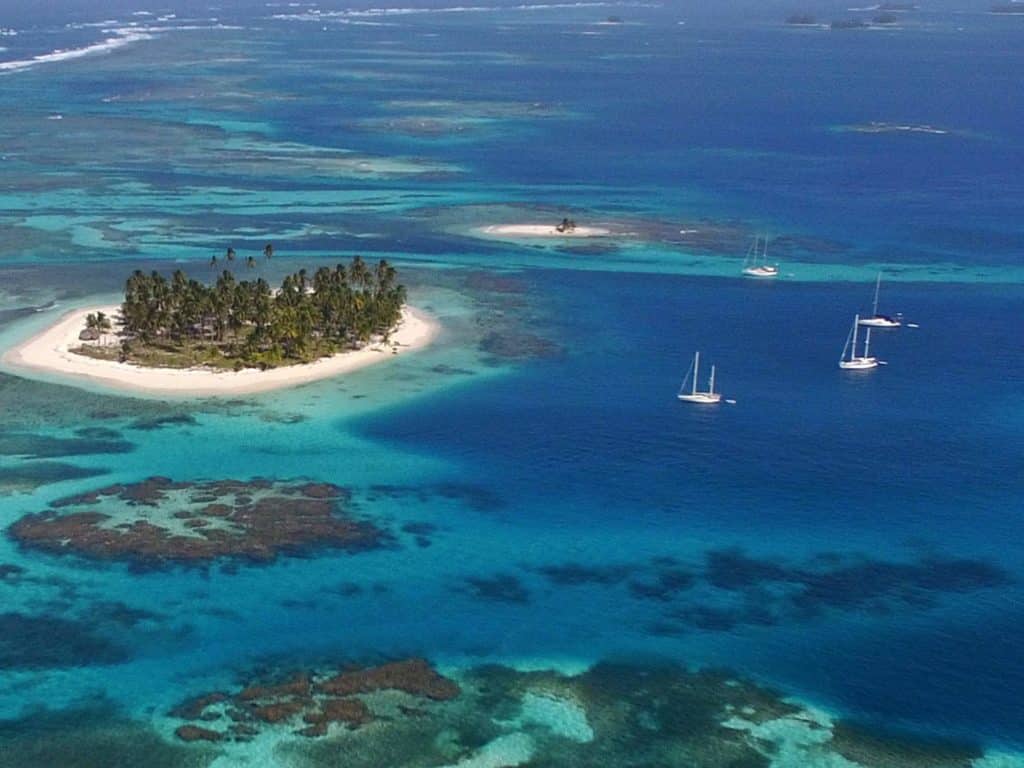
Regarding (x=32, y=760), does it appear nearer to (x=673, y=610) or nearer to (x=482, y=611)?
(x=482, y=611)

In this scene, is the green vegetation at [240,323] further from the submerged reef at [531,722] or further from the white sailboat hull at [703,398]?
the submerged reef at [531,722]

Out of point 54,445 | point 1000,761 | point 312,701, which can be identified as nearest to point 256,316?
point 54,445

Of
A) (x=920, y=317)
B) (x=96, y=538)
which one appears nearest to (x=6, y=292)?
(x=96, y=538)

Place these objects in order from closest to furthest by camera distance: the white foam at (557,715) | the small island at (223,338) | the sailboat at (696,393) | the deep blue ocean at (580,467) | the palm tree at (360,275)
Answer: the white foam at (557,715), the deep blue ocean at (580,467), the sailboat at (696,393), the small island at (223,338), the palm tree at (360,275)

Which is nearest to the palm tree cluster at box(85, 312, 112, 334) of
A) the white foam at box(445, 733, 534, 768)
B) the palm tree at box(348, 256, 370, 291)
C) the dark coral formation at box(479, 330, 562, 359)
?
the palm tree at box(348, 256, 370, 291)

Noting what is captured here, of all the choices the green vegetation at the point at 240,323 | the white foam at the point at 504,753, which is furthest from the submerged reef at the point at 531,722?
the green vegetation at the point at 240,323

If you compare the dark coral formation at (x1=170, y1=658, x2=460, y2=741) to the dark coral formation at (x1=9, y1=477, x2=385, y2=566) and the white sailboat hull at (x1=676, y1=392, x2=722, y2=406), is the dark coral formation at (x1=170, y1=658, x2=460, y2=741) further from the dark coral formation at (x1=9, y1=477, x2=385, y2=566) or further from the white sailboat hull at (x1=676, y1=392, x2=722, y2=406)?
the white sailboat hull at (x1=676, y1=392, x2=722, y2=406)
